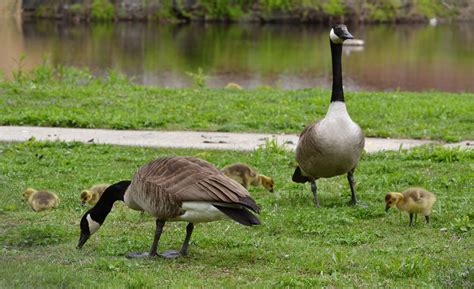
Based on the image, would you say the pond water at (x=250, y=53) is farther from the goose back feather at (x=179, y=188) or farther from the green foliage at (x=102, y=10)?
the goose back feather at (x=179, y=188)

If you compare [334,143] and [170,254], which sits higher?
[334,143]

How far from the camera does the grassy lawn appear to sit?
49.0 feet

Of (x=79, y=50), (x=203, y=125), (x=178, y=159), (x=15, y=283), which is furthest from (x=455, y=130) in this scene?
(x=79, y=50)

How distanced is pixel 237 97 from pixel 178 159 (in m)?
10.4

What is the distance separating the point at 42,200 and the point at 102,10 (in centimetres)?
4793

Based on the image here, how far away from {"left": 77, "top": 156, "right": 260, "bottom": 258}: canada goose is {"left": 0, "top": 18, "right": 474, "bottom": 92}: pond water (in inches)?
711

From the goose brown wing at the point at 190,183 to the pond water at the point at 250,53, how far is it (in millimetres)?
18115

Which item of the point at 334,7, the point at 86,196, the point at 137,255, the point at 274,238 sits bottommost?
the point at 334,7

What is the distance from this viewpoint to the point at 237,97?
58.9ft

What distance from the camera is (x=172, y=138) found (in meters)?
14.1

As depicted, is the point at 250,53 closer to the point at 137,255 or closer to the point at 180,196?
the point at 137,255

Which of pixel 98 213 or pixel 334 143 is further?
pixel 334 143

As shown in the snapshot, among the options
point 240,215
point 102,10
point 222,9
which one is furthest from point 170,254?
point 222,9

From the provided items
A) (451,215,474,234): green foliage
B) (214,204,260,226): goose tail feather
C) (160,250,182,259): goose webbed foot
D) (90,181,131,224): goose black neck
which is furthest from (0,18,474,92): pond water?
(214,204,260,226): goose tail feather
